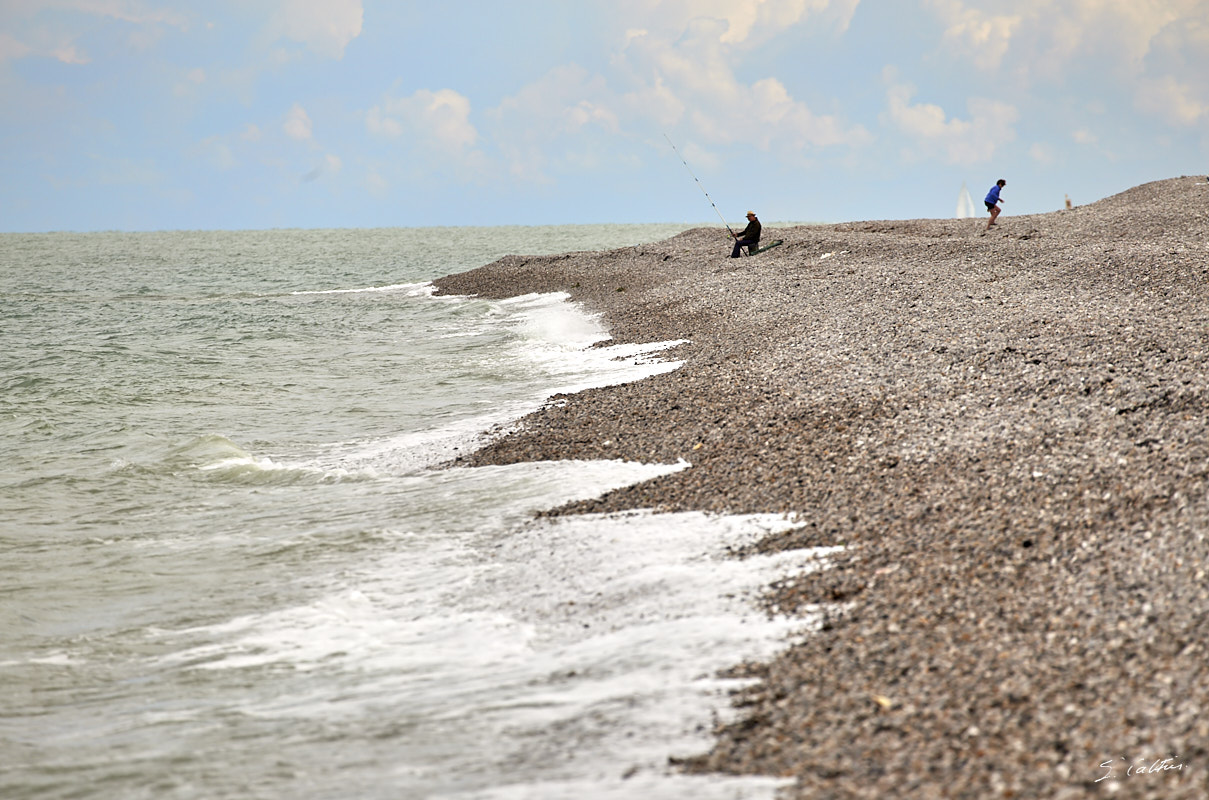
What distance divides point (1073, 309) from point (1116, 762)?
12770 millimetres

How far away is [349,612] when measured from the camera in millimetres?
8812

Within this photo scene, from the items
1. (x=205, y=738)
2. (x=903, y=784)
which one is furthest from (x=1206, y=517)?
(x=205, y=738)

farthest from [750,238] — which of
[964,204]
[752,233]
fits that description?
[964,204]

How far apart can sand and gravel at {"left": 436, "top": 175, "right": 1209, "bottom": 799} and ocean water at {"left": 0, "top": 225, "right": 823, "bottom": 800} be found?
0.62 meters

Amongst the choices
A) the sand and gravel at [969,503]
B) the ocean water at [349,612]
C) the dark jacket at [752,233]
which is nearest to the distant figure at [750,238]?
the dark jacket at [752,233]

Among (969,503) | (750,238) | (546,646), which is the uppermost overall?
(750,238)

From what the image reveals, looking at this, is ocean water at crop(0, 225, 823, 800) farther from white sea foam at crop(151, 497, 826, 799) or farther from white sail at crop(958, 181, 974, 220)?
white sail at crop(958, 181, 974, 220)

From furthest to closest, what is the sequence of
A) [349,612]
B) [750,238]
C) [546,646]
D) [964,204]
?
[964,204] → [750,238] → [349,612] → [546,646]

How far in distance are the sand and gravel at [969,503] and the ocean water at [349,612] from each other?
0.62m

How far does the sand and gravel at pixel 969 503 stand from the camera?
5309 mm

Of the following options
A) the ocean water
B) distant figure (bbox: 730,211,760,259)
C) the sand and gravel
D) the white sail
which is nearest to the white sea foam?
the ocean water

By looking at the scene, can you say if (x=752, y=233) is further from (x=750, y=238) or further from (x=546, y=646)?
(x=546, y=646)

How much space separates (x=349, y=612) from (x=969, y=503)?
614cm

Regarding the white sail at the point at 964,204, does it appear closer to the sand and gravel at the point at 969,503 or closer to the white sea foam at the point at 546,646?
the sand and gravel at the point at 969,503
